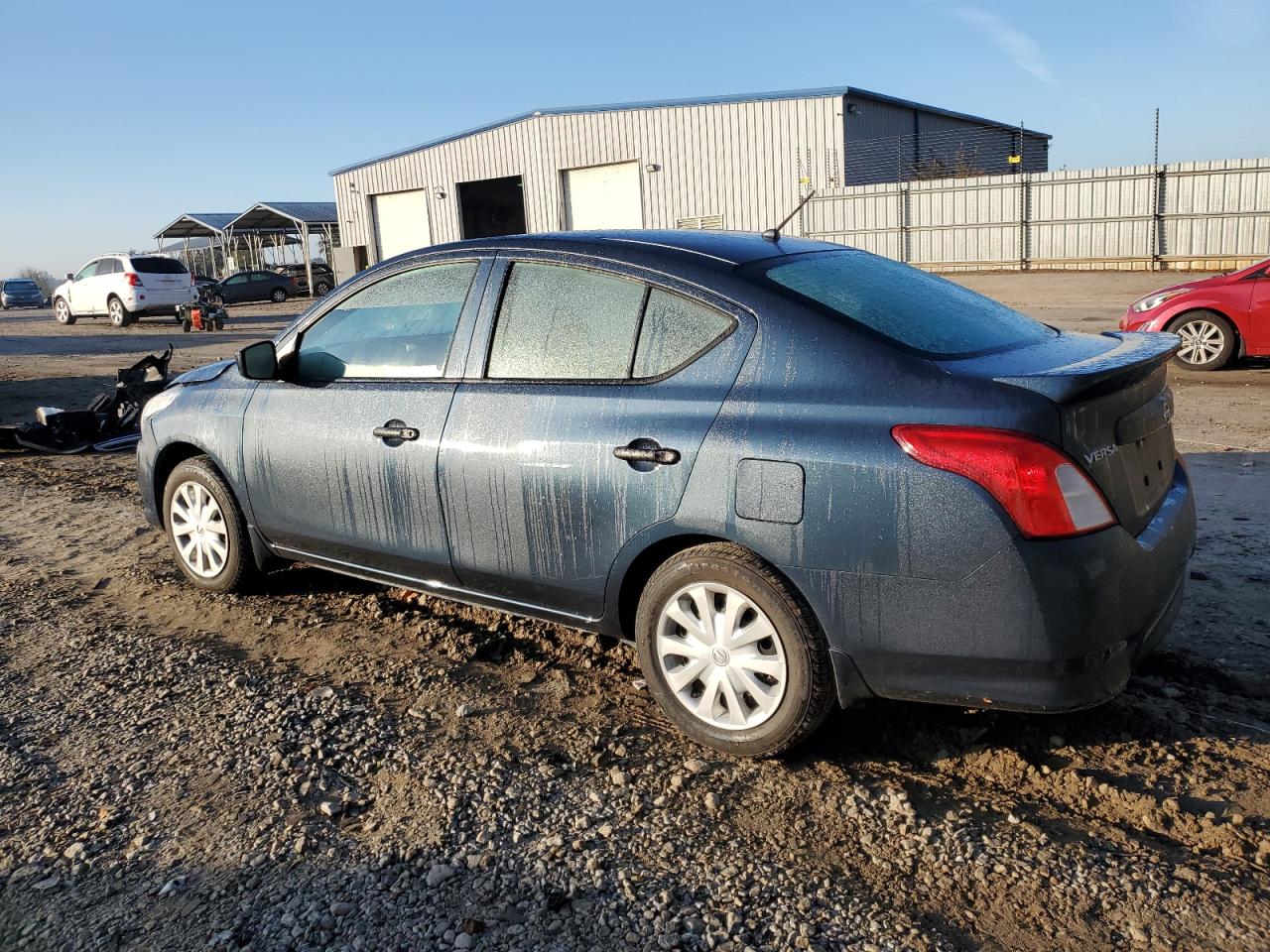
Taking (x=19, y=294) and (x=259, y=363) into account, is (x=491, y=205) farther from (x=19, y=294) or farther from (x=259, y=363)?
(x=259, y=363)

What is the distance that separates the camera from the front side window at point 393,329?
13.8ft

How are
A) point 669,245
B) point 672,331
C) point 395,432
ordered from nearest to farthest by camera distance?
point 672,331, point 669,245, point 395,432

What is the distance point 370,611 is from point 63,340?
23.6m

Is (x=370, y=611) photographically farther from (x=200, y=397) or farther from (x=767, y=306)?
(x=767, y=306)

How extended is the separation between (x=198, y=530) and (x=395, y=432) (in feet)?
5.30

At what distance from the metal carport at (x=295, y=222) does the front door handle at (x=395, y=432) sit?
136ft

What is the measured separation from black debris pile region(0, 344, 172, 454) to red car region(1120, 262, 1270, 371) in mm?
10024

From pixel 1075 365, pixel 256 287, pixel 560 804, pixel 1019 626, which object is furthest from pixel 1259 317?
pixel 256 287

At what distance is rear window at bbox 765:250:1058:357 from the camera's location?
336cm

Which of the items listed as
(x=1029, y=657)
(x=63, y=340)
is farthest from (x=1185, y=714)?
(x=63, y=340)

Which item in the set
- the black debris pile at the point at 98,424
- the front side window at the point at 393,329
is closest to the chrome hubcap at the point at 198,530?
the front side window at the point at 393,329

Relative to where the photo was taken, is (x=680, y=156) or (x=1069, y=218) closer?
(x=1069, y=218)

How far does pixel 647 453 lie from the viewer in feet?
11.2

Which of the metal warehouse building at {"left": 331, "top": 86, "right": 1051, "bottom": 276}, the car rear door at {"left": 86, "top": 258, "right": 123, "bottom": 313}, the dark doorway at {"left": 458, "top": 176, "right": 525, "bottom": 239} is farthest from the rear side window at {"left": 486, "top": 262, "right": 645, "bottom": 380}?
the dark doorway at {"left": 458, "top": 176, "right": 525, "bottom": 239}
